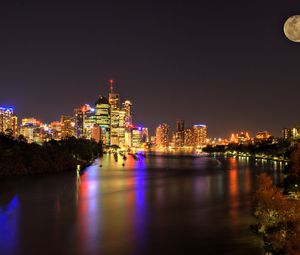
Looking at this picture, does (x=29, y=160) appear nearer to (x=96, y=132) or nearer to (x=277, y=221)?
(x=277, y=221)

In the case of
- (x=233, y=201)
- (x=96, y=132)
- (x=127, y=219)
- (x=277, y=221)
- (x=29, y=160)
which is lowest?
(x=127, y=219)

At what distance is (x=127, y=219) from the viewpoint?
1355 cm

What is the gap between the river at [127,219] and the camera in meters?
10.2

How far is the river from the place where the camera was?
33.5 ft

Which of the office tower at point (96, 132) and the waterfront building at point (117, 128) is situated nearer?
the office tower at point (96, 132)

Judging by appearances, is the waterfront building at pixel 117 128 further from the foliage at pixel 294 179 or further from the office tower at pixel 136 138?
the foliage at pixel 294 179

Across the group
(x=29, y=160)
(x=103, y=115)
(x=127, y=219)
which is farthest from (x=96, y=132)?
(x=127, y=219)

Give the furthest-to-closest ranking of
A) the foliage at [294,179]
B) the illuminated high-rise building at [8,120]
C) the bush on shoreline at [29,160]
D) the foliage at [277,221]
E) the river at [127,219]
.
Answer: the illuminated high-rise building at [8,120]
the bush on shoreline at [29,160]
the foliage at [294,179]
the river at [127,219]
the foliage at [277,221]

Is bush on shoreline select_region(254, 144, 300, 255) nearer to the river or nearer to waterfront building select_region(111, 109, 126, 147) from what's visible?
the river

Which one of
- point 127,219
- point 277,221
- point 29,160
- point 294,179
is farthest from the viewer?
point 29,160

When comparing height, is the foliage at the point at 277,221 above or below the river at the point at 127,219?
above

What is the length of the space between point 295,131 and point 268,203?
77066mm

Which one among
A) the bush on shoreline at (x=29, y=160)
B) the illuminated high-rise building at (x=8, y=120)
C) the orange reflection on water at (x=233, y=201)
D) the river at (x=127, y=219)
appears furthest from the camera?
the illuminated high-rise building at (x=8, y=120)

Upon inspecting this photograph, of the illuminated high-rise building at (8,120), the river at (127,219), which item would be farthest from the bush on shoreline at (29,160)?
the illuminated high-rise building at (8,120)
